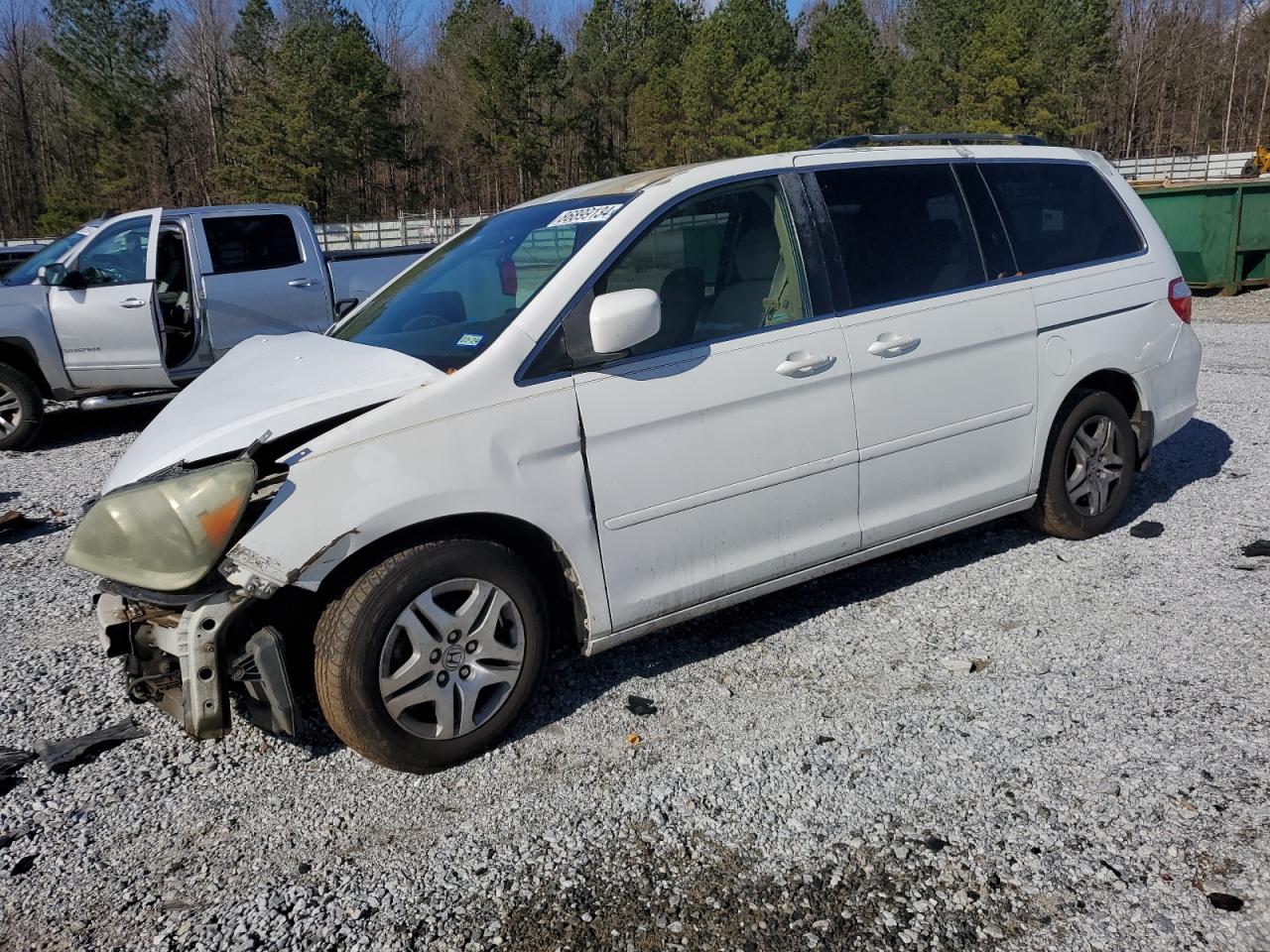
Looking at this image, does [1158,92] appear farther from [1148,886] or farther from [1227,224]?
[1148,886]

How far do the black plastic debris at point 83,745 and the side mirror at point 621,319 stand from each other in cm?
225

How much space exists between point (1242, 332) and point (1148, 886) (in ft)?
36.9

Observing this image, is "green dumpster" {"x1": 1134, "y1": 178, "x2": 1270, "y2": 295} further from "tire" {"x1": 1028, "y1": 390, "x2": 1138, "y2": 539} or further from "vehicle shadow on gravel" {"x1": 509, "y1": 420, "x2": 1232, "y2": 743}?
"tire" {"x1": 1028, "y1": 390, "x2": 1138, "y2": 539}

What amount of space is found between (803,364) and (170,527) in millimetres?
2260

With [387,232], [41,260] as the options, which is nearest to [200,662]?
[41,260]

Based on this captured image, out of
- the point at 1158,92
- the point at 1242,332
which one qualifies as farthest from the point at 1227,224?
the point at 1158,92

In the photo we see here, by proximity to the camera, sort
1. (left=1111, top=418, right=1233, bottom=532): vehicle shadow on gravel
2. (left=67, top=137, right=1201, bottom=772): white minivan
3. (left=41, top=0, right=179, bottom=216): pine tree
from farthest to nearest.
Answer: (left=41, top=0, right=179, bottom=216): pine tree
(left=1111, top=418, right=1233, bottom=532): vehicle shadow on gravel
(left=67, top=137, right=1201, bottom=772): white minivan

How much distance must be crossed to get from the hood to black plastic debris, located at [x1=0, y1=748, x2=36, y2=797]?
1.02m

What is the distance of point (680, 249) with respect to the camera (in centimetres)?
386

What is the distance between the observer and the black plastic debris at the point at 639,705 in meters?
3.79

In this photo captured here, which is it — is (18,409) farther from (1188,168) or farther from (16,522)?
(1188,168)

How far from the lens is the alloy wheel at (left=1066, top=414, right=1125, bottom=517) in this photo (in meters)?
4.95

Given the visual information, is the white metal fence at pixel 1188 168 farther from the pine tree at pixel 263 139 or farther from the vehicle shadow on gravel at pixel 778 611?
the vehicle shadow on gravel at pixel 778 611

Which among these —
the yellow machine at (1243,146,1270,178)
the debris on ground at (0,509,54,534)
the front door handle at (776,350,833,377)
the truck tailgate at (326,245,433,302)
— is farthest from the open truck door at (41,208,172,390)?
the yellow machine at (1243,146,1270,178)
